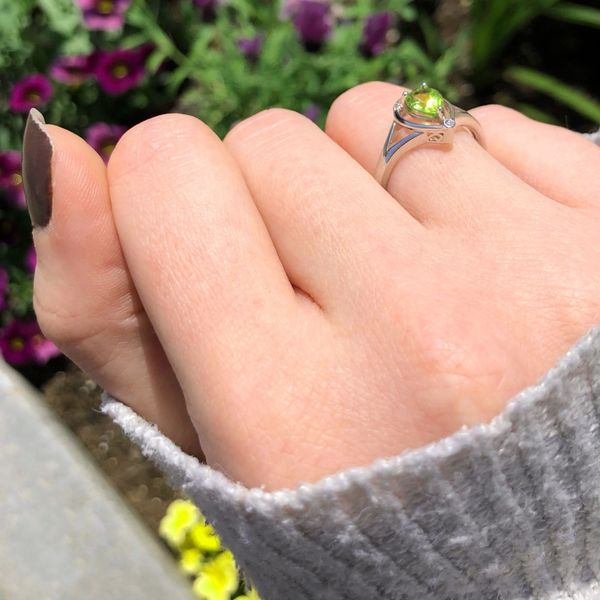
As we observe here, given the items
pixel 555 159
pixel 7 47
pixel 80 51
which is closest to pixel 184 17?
pixel 80 51

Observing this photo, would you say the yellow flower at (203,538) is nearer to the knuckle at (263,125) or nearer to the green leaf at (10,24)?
the knuckle at (263,125)

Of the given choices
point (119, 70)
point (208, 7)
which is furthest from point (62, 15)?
point (208, 7)

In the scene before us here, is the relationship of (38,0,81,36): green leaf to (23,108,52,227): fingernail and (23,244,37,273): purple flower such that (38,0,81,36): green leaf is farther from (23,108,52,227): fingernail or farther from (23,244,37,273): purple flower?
(23,108,52,227): fingernail

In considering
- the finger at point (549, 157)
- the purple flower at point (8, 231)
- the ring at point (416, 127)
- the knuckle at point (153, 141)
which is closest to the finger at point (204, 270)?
the knuckle at point (153, 141)

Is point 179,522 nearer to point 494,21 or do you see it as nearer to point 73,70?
point 73,70

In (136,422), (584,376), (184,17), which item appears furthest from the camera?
(184,17)

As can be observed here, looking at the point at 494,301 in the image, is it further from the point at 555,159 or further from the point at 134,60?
the point at 134,60

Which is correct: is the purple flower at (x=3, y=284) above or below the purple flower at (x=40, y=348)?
above

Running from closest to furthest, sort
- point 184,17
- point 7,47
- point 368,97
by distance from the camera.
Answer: point 368,97
point 7,47
point 184,17
